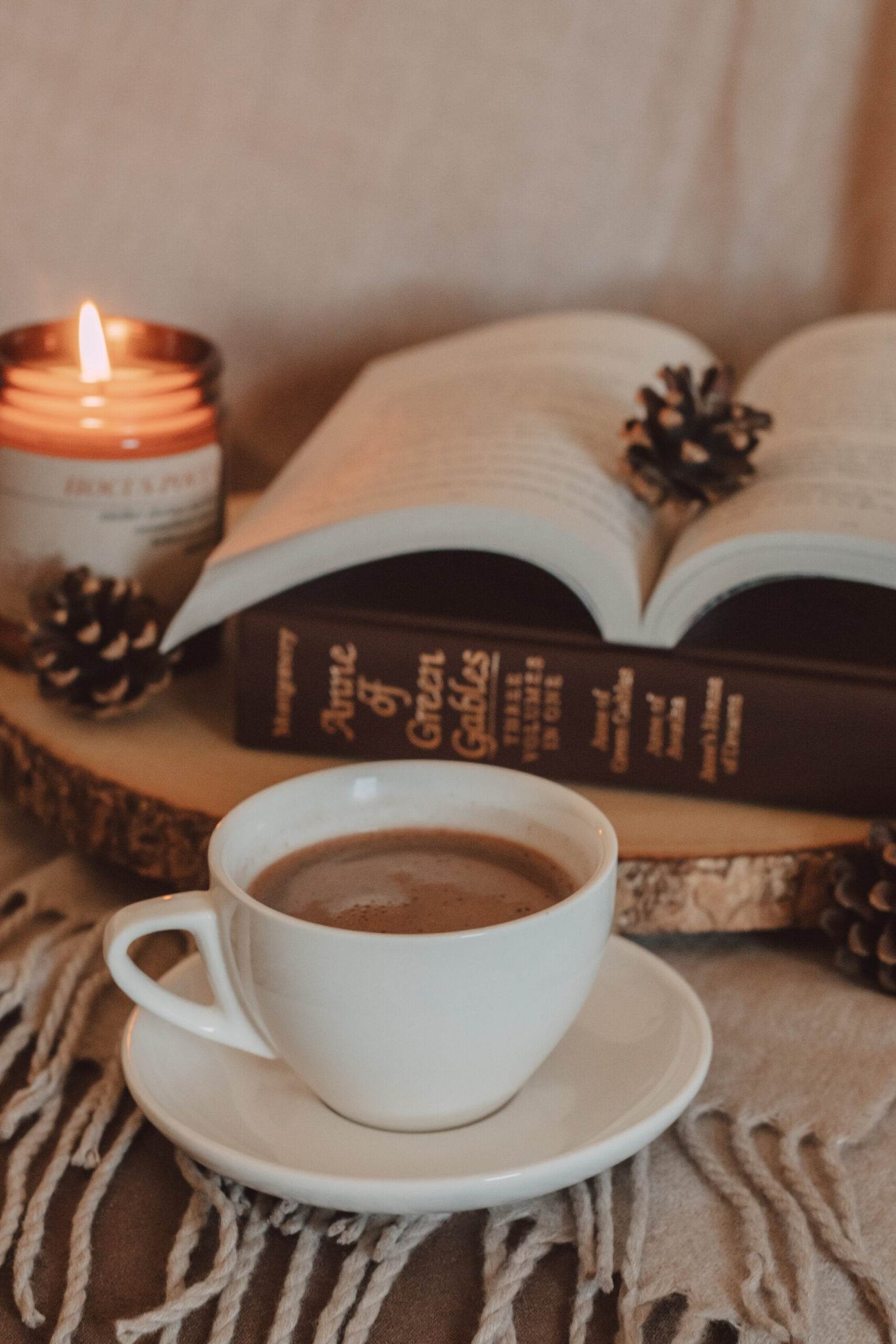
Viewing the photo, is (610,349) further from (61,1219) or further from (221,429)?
(61,1219)

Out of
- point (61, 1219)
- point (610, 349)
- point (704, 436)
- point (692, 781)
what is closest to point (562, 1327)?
point (61, 1219)

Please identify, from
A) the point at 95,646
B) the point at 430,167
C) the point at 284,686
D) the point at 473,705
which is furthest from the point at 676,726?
the point at 430,167

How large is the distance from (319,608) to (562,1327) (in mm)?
402

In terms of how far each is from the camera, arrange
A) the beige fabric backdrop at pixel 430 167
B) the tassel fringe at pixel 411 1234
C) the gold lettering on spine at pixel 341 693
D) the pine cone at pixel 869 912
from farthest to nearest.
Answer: the beige fabric backdrop at pixel 430 167
the gold lettering on spine at pixel 341 693
the pine cone at pixel 869 912
the tassel fringe at pixel 411 1234

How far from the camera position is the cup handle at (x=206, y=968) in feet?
1.62

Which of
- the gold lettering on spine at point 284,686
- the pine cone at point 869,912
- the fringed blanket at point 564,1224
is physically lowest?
the fringed blanket at point 564,1224

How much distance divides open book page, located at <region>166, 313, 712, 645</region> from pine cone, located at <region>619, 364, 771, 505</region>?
2cm

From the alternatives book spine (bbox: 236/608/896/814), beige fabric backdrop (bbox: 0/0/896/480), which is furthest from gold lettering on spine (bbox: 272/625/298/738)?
beige fabric backdrop (bbox: 0/0/896/480)

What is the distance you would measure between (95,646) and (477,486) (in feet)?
0.79

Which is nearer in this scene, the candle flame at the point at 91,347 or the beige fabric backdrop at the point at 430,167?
the candle flame at the point at 91,347

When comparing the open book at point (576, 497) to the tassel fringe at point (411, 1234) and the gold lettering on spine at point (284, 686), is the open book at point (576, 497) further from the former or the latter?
the tassel fringe at point (411, 1234)

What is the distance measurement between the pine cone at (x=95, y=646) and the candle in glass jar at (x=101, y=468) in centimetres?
4

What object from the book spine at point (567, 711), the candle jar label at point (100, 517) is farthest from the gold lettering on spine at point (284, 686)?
the candle jar label at point (100, 517)

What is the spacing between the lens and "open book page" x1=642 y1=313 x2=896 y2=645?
678 mm
